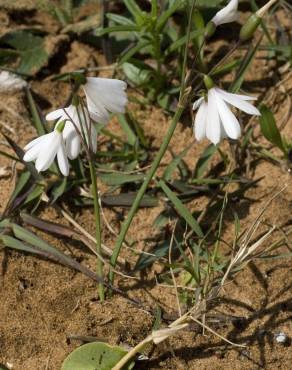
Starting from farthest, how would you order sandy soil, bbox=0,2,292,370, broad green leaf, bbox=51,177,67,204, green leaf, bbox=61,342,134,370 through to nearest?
broad green leaf, bbox=51,177,67,204
sandy soil, bbox=0,2,292,370
green leaf, bbox=61,342,134,370

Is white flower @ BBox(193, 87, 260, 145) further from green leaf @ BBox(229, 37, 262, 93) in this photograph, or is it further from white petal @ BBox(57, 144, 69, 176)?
green leaf @ BBox(229, 37, 262, 93)

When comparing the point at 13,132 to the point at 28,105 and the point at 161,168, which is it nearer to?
the point at 28,105

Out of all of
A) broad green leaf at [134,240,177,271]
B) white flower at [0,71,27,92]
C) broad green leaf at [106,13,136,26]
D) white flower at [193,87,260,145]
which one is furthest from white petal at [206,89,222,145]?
white flower at [0,71,27,92]

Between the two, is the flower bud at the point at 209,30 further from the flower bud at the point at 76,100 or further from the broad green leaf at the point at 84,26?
the broad green leaf at the point at 84,26

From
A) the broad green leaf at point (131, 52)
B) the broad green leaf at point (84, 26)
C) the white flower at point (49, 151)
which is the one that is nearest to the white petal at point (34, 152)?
the white flower at point (49, 151)

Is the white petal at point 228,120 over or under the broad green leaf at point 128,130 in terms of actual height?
over
